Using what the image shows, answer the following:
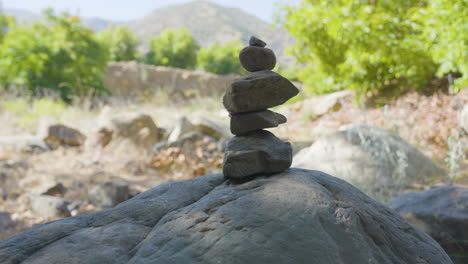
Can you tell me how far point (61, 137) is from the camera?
24.7ft

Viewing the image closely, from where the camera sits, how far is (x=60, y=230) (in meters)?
1.73

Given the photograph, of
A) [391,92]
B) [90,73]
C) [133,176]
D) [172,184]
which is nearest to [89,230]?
[172,184]

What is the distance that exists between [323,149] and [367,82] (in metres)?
5.59

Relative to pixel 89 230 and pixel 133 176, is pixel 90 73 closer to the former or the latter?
pixel 133 176

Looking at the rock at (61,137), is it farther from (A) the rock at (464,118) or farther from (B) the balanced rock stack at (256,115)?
(A) the rock at (464,118)

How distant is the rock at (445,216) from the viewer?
2.93 metres

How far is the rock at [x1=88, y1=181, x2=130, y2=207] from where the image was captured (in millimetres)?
4738

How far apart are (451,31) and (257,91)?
5791 mm

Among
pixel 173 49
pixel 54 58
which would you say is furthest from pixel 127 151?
pixel 173 49

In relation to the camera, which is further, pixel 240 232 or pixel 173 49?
pixel 173 49

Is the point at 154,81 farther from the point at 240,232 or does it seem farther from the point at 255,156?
the point at 240,232

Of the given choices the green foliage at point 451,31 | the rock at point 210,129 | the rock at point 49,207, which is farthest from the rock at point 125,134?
the green foliage at point 451,31

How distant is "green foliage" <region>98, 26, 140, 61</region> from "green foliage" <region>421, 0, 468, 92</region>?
22.9 m

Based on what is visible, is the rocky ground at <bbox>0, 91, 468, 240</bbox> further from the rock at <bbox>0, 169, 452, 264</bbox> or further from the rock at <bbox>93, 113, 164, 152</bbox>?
the rock at <bbox>0, 169, 452, 264</bbox>
